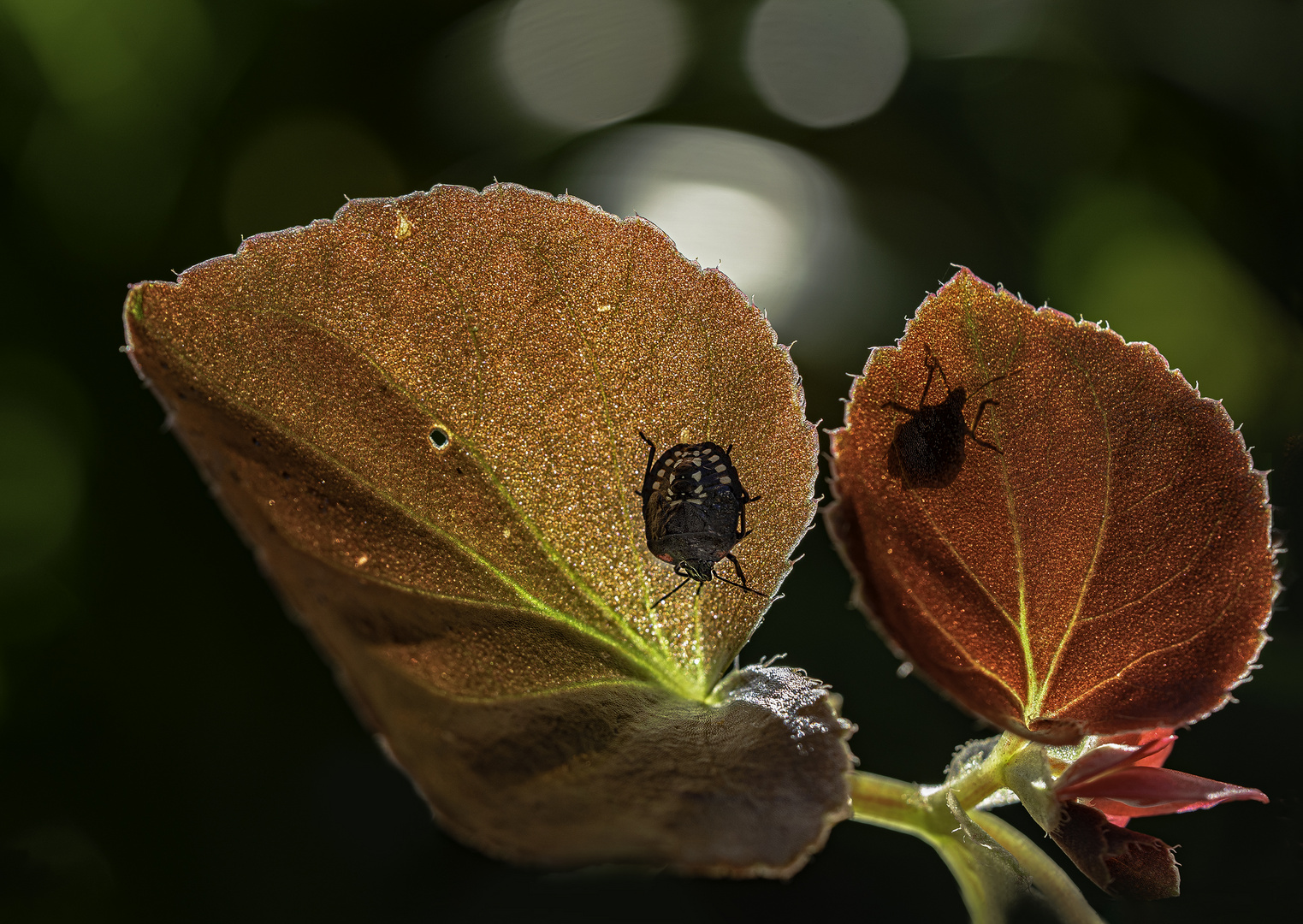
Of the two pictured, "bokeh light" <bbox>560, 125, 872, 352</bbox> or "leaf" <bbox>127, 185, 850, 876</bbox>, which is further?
"bokeh light" <bbox>560, 125, 872, 352</bbox>

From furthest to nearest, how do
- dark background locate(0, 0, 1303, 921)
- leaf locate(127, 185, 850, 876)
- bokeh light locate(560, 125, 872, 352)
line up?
bokeh light locate(560, 125, 872, 352) < dark background locate(0, 0, 1303, 921) < leaf locate(127, 185, 850, 876)

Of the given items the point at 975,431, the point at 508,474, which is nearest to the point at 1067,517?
the point at 975,431

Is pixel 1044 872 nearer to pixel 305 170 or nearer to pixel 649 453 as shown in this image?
pixel 649 453

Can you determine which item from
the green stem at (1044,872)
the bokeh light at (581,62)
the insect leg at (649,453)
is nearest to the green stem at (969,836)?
the green stem at (1044,872)

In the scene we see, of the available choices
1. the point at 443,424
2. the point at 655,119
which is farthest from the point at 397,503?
the point at 655,119

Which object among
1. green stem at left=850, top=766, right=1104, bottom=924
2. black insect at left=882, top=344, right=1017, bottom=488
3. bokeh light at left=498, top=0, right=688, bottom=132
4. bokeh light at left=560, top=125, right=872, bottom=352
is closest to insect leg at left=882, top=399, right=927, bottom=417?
black insect at left=882, top=344, right=1017, bottom=488

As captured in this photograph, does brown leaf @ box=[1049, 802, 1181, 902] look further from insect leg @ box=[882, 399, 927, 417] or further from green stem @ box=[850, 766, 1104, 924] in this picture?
insect leg @ box=[882, 399, 927, 417]

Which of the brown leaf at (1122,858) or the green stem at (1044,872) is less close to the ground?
the brown leaf at (1122,858)

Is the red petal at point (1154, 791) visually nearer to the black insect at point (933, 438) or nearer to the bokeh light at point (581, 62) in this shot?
the black insect at point (933, 438)
